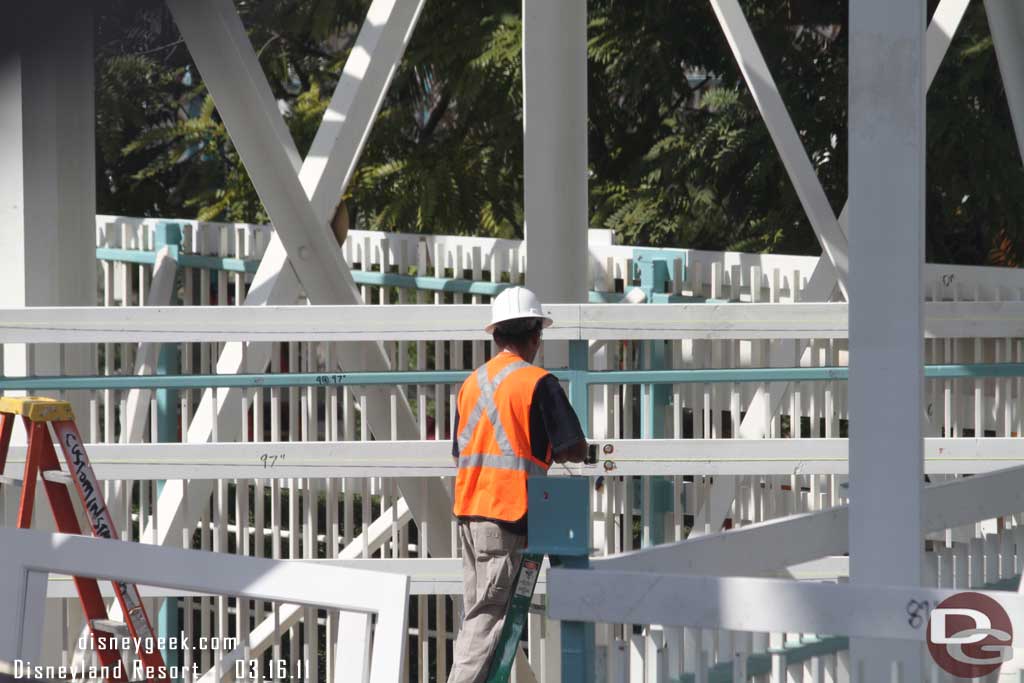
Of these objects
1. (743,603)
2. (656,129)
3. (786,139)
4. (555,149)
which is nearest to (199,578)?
(743,603)

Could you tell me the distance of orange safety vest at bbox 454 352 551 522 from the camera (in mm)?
5734

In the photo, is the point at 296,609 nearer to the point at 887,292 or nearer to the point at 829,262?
the point at 829,262

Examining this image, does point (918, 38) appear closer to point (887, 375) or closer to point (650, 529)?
point (887, 375)

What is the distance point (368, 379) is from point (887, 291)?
12.6 feet

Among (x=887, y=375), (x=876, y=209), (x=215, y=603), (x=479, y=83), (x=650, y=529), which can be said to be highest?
(x=479, y=83)

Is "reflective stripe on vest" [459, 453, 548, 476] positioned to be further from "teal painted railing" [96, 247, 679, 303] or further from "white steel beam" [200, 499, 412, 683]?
"teal painted railing" [96, 247, 679, 303]

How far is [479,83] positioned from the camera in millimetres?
14477

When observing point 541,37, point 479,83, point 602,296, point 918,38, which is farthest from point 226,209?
point 918,38

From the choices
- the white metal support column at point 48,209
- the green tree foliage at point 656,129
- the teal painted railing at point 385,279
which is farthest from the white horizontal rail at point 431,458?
the green tree foliage at point 656,129

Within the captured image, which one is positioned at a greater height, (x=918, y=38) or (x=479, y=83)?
(x=479, y=83)

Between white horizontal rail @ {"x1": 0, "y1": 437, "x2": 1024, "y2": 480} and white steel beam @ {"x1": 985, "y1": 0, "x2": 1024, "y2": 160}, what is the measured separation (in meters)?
1.73

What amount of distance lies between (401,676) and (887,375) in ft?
4.38

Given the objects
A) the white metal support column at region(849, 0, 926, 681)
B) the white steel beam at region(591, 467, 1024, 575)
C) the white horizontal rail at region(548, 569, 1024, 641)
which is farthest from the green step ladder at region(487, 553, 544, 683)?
the white horizontal rail at region(548, 569, 1024, 641)

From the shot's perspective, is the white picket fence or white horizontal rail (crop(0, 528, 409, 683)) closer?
white horizontal rail (crop(0, 528, 409, 683))
